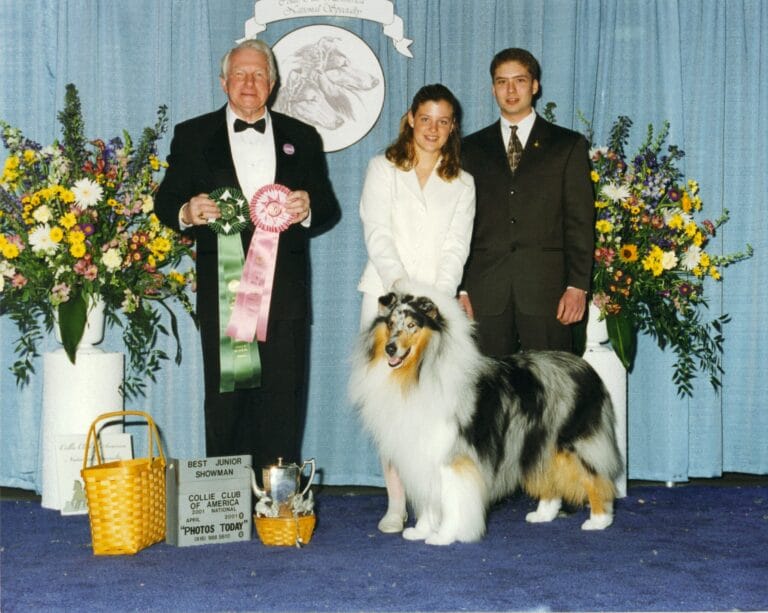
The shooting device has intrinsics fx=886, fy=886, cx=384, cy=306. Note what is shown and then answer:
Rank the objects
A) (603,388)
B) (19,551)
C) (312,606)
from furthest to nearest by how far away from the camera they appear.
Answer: (603,388) < (19,551) < (312,606)

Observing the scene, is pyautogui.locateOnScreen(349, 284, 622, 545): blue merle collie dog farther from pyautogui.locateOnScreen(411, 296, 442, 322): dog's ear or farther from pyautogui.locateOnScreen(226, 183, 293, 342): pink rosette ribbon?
pyautogui.locateOnScreen(226, 183, 293, 342): pink rosette ribbon

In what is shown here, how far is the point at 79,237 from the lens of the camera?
391 centimetres

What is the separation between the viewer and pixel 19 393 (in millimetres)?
4641

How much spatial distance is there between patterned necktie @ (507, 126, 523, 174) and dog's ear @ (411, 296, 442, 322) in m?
0.89

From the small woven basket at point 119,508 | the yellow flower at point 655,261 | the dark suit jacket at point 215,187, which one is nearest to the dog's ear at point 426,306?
the dark suit jacket at point 215,187

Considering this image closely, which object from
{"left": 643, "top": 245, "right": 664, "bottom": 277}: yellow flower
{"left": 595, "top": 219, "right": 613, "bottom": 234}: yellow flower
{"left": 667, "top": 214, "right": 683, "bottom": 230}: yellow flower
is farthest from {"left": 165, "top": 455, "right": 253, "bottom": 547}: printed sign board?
{"left": 667, "top": 214, "right": 683, "bottom": 230}: yellow flower

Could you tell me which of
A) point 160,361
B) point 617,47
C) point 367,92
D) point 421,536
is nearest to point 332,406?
point 160,361

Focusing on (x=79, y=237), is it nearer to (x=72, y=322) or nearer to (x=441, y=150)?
(x=72, y=322)

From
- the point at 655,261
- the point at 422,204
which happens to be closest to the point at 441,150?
the point at 422,204

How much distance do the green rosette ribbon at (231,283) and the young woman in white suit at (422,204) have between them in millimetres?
484

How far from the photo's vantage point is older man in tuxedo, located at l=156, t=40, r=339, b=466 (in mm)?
3529

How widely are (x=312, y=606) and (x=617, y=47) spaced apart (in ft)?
11.1

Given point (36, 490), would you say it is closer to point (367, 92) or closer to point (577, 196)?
point (367, 92)

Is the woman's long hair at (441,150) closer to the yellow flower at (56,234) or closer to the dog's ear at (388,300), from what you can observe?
the dog's ear at (388,300)
